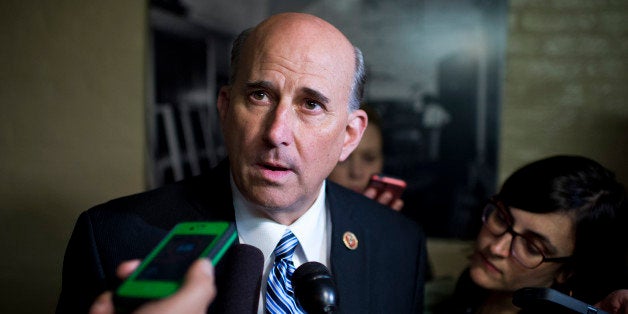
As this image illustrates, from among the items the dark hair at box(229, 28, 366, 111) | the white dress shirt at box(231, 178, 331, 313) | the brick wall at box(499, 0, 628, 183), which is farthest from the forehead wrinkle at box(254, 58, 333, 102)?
the brick wall at box(499, 0, 628, 183)

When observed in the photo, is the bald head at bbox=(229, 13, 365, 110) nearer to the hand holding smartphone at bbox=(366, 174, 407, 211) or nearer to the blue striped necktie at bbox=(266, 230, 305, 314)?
the blue striped necktie at bbox=(266, 230, 305, 314)

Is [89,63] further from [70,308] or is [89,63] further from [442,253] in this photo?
[442,253]

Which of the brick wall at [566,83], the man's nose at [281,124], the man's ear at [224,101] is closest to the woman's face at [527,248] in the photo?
the man's nose at [281,124]

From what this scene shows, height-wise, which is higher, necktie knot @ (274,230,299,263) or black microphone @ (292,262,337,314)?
black microphone @ (292,262,337,314)

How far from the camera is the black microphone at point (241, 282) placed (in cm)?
79

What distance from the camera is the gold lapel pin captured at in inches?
54.1

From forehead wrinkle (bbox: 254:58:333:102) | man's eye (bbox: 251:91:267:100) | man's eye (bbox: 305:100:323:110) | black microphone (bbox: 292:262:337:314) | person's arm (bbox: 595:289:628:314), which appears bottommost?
person's arm (bbox: 595:289:628:314)

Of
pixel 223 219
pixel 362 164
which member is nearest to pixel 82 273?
pixel 223 219

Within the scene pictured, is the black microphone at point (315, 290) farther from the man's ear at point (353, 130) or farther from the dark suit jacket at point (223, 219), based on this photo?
the man's ear at point (353, 130)

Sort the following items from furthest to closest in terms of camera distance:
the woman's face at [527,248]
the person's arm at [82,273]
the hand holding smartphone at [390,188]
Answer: the hand holding smartphone at [390,188]
the woman's face at [527,248]
the person's arm at [82,273]

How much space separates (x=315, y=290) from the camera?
32.5 inches

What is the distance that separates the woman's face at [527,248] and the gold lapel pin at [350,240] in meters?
0.37

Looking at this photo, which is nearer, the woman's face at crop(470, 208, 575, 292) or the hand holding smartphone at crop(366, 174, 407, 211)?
the woman's face at crop(470, 208, 575, 292)

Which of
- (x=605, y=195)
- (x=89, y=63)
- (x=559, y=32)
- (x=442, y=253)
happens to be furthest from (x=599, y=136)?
(x=89, y=63)
